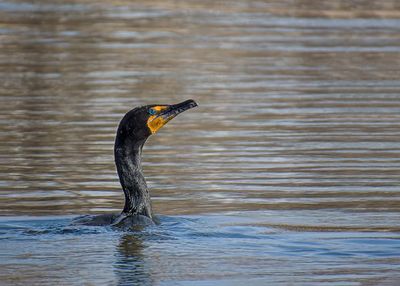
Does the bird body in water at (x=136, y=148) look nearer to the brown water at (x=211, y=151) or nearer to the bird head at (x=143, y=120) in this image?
the bird head at (x=143, y=120)

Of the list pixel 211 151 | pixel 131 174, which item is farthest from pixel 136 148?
pixel 211 151

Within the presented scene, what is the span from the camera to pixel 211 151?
15.4 meters

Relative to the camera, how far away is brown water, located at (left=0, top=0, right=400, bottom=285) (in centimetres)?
1026

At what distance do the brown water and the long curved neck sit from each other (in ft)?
0.93

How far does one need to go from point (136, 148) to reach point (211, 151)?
11.7 feet

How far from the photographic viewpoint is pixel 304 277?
9.66 metres

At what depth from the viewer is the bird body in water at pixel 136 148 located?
11.7 metres

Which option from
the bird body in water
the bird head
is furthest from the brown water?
the bird head

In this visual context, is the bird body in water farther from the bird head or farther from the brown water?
the brown water

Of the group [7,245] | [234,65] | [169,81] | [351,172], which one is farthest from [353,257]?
[234,65]

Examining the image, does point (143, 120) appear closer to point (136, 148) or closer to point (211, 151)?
point (136, 148)

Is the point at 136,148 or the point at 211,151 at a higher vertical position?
the point at 136,148

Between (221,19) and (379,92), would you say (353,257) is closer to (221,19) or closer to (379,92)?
(379,92)

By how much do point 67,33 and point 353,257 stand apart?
18.0 metres
